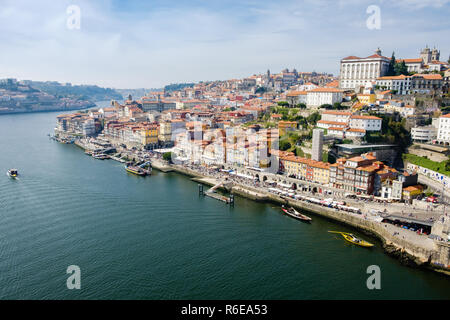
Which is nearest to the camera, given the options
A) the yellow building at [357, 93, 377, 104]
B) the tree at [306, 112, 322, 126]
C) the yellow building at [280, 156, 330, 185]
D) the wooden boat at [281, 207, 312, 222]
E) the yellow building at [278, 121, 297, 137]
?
the wooden boat at [281, 207, 312, 222]

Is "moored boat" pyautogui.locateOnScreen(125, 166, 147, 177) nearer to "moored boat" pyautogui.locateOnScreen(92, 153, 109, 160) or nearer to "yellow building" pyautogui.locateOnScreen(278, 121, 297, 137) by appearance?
"moored boat" pyautogui.locateOnScreen(92, 153, 109, 160)

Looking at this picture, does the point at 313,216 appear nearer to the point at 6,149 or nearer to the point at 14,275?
the point at 14,275

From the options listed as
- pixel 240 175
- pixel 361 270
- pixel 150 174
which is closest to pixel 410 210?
pixel 361 270

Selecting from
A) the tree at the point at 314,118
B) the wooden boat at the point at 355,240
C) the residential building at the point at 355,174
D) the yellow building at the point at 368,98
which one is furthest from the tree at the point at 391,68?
the wooden boat at the point at 355,240

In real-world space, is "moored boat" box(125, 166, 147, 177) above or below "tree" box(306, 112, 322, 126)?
below

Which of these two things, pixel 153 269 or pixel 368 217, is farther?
pixel 368 217

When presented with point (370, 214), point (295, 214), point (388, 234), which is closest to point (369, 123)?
point (370, 214)

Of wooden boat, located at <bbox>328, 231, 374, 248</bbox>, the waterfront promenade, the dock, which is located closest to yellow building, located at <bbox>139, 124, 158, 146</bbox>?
the waterfront promenade

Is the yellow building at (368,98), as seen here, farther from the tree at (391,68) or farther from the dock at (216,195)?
the dock at (216,195)
